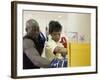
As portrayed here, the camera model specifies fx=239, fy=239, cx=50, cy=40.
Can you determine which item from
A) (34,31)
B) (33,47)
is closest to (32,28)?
(34,31)

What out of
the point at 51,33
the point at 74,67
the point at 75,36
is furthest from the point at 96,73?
the point at 51,33

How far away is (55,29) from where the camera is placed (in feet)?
5.58

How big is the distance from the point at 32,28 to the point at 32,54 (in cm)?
18

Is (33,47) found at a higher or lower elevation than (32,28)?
lower

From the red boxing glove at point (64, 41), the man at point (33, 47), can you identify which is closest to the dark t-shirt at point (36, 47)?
the man at point (33, 47)

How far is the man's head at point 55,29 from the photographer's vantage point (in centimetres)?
168

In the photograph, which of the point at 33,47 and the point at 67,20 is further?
the point at 67,20

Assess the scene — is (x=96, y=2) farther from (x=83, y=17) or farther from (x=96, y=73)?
(x=96, y=73)

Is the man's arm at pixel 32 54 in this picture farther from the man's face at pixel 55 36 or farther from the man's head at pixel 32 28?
the man's face at pixel 55 36

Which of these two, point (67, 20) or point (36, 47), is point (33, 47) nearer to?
point (36, 47)

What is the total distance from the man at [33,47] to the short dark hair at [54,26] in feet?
0.29

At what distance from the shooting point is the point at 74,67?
1753 millimetres

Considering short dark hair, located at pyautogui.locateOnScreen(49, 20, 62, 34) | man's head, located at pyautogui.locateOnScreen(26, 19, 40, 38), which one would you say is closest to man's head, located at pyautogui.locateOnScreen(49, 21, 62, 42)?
short dark hair, located at pyautogui.locateOnScreen(49, 20, 62, 34)

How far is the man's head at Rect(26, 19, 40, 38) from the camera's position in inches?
63.6
